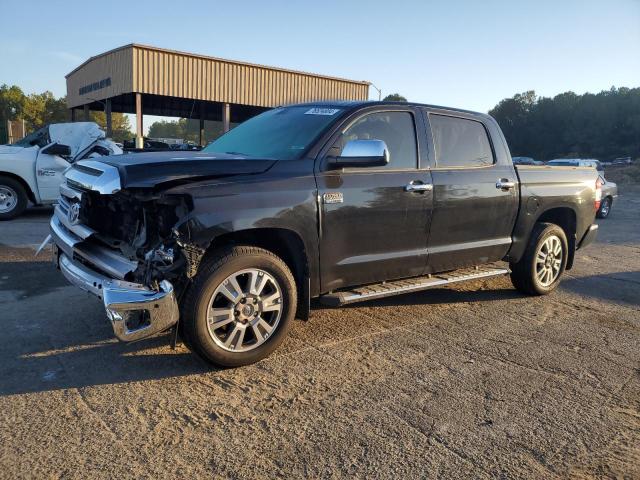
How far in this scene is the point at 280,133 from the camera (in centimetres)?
451

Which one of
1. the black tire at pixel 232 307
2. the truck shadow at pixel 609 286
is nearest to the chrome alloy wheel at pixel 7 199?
the black tire at pixel 232 307

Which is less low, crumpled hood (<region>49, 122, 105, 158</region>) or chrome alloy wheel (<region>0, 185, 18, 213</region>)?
crumpled hood (<region>49, 122, 105, 158</region>)

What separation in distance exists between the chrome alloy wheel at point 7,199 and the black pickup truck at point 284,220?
6.66m

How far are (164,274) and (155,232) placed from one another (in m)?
0.42

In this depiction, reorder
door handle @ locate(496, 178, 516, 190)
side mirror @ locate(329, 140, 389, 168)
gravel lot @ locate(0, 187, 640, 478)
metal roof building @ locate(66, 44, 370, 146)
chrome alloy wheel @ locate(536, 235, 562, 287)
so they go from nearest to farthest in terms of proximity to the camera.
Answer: gravel lot @ locate(0, 187, 640, 478)
side mirror @ locate(329, 140, 389, 168)
door handle @ locate(496, 178, 516, 190)
chrome alloy wheel @ locate(536, 235, 562, 287)
metal roof building @ locate(66, 44, 370, 146)

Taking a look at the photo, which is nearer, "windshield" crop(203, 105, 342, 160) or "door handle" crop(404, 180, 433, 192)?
"windshield" crop(203, 105, 342, 160)

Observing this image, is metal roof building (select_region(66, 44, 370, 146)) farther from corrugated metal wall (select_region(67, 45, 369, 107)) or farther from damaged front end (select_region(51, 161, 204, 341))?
damaged front end (select_region(51, 161, 204, 341))

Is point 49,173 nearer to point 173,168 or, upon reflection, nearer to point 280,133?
point 280,133

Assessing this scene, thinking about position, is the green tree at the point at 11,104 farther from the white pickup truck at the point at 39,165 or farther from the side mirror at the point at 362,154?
the side mirror at the point at 362,154

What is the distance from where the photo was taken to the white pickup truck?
1002cm

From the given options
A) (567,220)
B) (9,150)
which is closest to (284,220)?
(567,220)

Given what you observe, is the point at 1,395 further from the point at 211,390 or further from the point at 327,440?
the point at 327,440

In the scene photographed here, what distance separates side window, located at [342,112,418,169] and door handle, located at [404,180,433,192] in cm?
17

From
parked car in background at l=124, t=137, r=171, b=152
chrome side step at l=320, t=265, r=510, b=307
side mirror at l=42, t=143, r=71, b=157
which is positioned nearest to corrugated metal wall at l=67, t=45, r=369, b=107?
parked car in background at l=124, t=137, r=171, b=152
